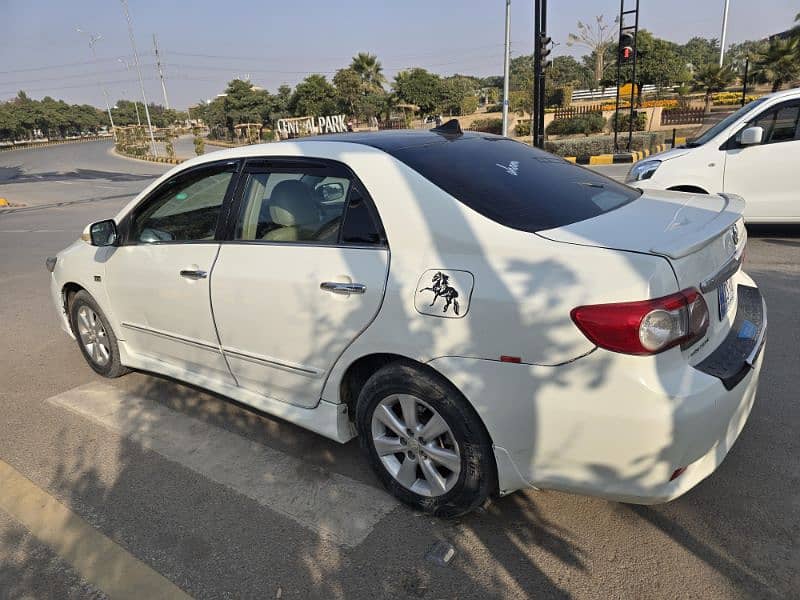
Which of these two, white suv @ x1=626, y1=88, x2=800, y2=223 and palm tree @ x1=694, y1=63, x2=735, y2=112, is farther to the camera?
palm tree @ x1=694, y1=63, x2=735, y2=112

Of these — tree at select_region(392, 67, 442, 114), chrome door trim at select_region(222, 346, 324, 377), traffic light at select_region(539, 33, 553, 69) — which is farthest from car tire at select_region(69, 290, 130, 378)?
tree at select_region(392, 67, 442, 114)

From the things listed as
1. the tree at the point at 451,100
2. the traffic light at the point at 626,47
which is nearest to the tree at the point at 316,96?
the tree at the point at 451,100

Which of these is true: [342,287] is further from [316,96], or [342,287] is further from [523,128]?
[316,96]

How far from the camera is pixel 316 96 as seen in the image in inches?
2162

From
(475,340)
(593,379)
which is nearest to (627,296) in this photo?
(593,379)

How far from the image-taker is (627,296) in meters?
1.95

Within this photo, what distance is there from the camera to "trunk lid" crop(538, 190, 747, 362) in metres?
Answer: 2.09

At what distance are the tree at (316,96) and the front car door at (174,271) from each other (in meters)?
54.0

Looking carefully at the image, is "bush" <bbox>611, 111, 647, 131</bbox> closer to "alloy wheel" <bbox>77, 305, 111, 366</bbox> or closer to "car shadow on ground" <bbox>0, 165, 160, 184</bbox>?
"car shadow on ground" <bbox>0, 165, 160, 184</bbox>

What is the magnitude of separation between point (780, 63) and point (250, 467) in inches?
1486

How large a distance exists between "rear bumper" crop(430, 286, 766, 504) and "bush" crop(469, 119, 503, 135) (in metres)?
31.9

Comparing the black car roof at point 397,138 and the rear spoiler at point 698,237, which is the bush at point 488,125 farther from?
the rear spoiler at point 698,237

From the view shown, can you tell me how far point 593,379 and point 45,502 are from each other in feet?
8.88

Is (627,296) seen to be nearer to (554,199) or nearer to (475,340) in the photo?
(475,340)
